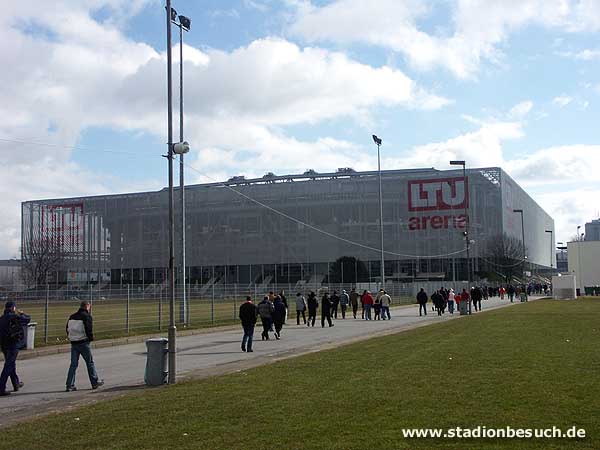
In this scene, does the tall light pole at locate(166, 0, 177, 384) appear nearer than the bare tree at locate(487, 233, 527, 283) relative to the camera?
Yes

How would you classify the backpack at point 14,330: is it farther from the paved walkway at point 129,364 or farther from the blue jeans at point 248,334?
the blue jeans at point 248,334

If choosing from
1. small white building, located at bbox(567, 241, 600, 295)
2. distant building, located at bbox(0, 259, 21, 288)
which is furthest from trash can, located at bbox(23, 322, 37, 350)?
distant building, located at bbox(0, 259, 21, 288)

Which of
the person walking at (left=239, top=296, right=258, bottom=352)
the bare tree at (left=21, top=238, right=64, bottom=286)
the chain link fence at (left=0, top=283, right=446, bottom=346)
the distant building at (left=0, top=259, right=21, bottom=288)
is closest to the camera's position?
the person walking at (left=239, top=296, right=258, bottom=352)

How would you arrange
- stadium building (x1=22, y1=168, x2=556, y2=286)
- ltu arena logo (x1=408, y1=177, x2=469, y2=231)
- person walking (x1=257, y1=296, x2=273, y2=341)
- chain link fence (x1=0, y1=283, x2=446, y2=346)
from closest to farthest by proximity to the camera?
1. person walking (x1=257, y1=296, x2=273, y2=341)
2. chain link fence (x1=0, y1=283, x2=446, y2=346)
3. ltu arena logo (x1=408, y1=177, x2=469, y2=231)
4. stadium building (x1=22, y1=168, x2=556, y2=286)

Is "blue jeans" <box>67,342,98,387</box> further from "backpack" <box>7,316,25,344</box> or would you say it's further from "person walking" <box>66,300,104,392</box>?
"backpack" <box>7,316,25,344</box>

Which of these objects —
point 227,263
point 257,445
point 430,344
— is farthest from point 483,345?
point 227,263

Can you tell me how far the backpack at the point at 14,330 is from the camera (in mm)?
13633

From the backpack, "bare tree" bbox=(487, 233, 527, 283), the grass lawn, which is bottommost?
the grass lawn

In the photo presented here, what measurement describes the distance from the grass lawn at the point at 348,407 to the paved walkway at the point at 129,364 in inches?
50.4

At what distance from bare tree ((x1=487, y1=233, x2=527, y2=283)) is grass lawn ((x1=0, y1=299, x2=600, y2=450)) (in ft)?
252

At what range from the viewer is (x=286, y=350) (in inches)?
818

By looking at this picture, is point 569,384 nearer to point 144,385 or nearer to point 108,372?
point 144,385

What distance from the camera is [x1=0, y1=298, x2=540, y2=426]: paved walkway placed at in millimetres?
12359

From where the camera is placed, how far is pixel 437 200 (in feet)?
294
